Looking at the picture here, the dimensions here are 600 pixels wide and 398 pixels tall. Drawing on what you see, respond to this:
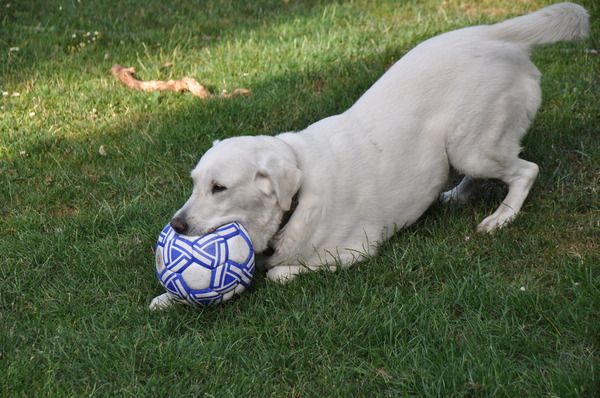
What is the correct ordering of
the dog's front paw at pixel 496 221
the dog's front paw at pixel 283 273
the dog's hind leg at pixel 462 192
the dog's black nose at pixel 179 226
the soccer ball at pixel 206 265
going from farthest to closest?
the dog's hind leg at pixel 462 192 < the dog's front paw at pixel 496 221 < the dog's front paw at pixel 283 273 < the dog's black nose at pixel 179 226 < the soccer ball at pixel 206 265

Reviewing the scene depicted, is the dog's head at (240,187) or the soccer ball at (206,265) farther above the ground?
the dog's head at (240,187)

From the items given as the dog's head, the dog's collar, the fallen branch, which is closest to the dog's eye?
the dog's head

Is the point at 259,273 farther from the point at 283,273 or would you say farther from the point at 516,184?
the point at 516,184

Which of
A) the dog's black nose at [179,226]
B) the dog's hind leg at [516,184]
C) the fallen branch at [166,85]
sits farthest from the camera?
the fallen branch at [166,85]

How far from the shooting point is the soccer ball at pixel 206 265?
11.1ft

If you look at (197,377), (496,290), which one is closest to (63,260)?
(197,377)

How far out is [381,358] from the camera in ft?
10.2

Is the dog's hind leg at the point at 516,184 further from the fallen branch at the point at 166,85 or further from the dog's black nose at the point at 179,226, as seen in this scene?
the fallen branch at the point at 166,85

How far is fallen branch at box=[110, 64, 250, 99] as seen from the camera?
6008 mm

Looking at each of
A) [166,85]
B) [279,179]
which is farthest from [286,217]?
[166,85]

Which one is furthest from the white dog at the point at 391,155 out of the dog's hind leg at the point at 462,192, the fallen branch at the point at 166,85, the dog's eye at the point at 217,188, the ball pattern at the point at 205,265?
the fallen branch at the point at 166,85

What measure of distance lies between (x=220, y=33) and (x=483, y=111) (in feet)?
13.5

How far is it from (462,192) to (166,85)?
296 centimetres

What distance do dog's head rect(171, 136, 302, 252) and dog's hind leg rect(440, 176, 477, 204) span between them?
51.5 inches
